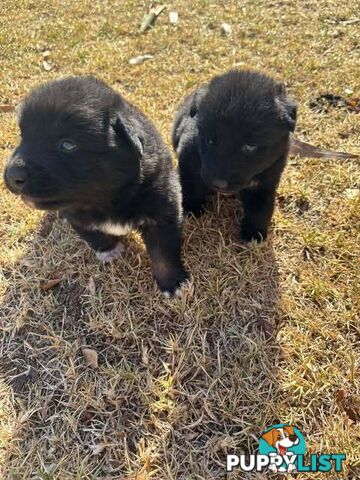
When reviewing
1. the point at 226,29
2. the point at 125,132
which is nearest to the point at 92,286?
the point at 125,132

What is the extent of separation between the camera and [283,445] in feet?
7.83

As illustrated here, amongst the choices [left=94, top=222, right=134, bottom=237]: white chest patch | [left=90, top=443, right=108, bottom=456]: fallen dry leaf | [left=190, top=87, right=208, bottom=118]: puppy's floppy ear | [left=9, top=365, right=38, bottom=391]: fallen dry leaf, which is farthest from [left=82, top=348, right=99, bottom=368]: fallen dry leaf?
[left=190, top=87, right=208, bottom=118]: puppy's floppy ear

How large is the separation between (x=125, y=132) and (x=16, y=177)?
582 mm

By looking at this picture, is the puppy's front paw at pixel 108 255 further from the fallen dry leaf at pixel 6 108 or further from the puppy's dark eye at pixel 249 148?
the fallen dry leaf at pixel 6 108

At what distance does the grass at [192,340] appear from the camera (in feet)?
7.90

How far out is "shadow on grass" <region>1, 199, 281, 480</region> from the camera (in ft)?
7.86

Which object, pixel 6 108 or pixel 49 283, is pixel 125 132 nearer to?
pixel 49 283

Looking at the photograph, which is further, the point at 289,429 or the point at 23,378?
the point at 23,378

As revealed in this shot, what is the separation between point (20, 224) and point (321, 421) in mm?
2496

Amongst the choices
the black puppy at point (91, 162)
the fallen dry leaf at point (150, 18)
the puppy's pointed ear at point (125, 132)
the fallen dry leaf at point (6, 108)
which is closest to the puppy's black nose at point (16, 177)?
the black puppy at point (91, 162)

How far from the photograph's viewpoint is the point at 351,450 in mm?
2320

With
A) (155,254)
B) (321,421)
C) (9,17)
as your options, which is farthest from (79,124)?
(9,17)

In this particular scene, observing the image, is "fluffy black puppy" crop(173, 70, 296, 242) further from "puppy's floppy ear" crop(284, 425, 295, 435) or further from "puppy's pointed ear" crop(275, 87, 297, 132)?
"puppy's floppy ear" crop(284, 425, 295, 435)

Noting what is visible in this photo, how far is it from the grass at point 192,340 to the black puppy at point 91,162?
564 mm
